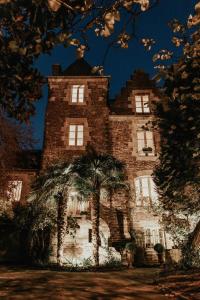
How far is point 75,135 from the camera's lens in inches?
786

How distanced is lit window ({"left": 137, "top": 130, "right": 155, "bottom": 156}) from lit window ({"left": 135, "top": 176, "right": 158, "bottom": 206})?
5.81 feet

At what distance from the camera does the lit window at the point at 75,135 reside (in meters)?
19.7

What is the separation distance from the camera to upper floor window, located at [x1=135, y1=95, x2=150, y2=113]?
69.1 ft

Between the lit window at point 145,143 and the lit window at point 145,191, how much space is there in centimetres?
177

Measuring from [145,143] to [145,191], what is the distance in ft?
11.0

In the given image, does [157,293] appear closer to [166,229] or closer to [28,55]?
[28,55]

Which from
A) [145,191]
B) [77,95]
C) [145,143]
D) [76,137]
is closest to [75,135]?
[76,137]

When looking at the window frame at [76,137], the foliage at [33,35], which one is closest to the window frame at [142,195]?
the window frame at [76,137]

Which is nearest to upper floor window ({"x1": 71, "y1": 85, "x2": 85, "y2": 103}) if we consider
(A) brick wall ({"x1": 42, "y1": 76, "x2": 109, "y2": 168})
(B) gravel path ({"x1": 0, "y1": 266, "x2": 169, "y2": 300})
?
(A) brick wall ({"x1": 42, "y1": 76, "x2": 109, "y2": 168})

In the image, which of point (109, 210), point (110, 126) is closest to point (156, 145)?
point (110, 126)

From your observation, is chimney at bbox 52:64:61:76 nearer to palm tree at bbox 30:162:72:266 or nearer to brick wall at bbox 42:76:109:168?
brick wall at bbox 42:76:109:168

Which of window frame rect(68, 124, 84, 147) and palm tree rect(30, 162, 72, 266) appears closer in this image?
palm tree rect(30, 162, 72, 266)

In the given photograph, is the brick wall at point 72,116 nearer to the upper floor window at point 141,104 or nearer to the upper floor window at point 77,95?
the upper floor window at point 77,95

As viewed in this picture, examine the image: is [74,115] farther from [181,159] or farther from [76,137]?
[181,159]
